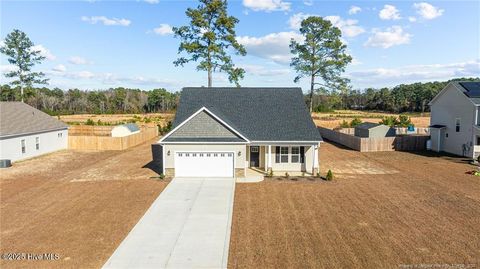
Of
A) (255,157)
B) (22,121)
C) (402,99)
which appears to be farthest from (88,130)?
(402,99)

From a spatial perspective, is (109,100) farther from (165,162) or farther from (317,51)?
(165,162)

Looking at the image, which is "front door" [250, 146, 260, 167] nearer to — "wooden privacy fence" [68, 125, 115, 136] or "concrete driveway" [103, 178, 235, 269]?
"concrete driveway" [103, 178, 235, 269]

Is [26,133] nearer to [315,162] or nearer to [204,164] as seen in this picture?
[204,164]

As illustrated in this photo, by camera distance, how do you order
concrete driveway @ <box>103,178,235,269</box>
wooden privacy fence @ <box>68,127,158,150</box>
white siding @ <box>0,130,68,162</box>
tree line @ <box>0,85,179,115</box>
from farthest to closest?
tree line @ <box>0,85,179,115</box> → wooden privacy fence @ <box>68,127,158,150</box> → white siding @ <box>0,130,68,162</box> → concrete driveway @ <box>103,178,235,269</box>

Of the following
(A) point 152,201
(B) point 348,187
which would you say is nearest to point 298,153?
(B) point 348,187

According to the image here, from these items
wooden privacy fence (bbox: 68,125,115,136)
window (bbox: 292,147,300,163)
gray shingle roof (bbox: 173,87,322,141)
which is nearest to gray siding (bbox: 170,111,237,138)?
gray shingle roof (bbox: 173,87,322,141)

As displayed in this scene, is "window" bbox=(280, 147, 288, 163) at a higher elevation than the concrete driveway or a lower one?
higher

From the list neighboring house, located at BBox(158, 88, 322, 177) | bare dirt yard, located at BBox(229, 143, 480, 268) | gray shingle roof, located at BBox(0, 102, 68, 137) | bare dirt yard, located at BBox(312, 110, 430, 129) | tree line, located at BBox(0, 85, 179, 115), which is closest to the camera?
bare dirt yard, located at BBox(229, 143, 480, 268)
